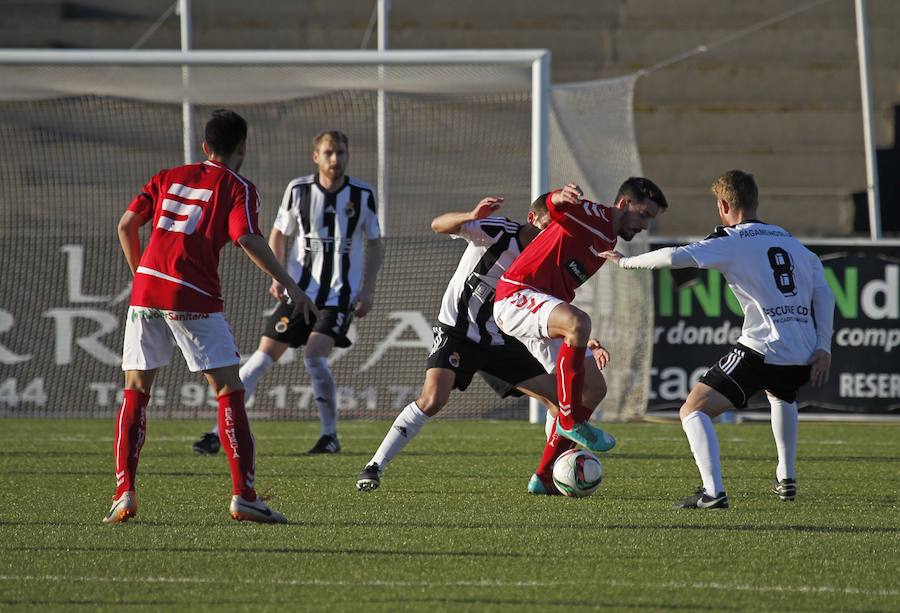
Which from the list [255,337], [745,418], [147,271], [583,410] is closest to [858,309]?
[745,418]

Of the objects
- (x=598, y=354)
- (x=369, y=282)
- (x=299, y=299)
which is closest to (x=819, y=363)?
(x=598, y=354)

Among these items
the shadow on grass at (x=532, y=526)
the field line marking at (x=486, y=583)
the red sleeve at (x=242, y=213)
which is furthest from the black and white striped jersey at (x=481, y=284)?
the field line marking at (x=486, y=583)

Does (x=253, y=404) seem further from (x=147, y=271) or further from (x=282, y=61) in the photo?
(x=147, y=271)

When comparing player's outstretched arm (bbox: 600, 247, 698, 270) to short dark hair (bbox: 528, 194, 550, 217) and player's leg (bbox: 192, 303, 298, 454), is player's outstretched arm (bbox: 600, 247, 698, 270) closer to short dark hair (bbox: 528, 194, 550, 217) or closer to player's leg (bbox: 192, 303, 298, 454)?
short dark hair (bbox: 528, 194, 550, 217)

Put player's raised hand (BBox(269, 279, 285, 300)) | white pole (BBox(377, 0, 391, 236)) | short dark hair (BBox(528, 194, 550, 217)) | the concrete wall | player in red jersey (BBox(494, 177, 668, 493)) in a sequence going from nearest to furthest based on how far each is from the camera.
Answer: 1. player in red jersey (BBox(494, 177, 668, 493))
2. short dark hair (BBox(528, 194, 550, 217))
3. player's raised hand (BBox(269, 279, 285, 300))
4. white pole (BBox(377, 0, 391, 236))
5. the concrete wall

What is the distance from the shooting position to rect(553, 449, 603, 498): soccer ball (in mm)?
6379

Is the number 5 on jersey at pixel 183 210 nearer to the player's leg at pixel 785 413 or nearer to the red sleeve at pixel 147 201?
the red sleeve at pixel 147 201

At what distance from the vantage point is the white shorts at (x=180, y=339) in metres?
5.61

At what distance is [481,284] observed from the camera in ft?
22.8

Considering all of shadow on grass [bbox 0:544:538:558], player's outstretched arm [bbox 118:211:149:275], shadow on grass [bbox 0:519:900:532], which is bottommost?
shadow on grass [bbox 0:519:900:532]

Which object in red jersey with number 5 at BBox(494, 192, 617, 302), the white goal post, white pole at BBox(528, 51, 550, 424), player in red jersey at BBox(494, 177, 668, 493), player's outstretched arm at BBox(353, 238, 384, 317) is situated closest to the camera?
player in red jersey at BBox(494, 177, 668, 493)

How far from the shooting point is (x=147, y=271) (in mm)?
5656

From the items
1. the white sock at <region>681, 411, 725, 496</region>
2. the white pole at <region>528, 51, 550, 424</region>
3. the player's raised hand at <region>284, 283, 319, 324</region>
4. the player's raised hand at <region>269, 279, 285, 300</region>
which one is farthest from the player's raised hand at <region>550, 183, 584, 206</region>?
the white pole at <region>528, 51, 550, 424</region>

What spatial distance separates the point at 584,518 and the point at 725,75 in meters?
14.8
